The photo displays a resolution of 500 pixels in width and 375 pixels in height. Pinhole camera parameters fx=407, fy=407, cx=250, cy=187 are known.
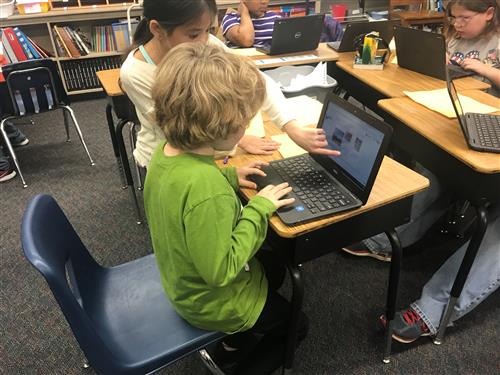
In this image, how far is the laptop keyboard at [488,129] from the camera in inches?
49.9

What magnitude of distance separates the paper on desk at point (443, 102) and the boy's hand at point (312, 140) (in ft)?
2.04

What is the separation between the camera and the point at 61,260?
950 millimetres

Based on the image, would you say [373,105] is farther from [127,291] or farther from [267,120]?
[127,291]

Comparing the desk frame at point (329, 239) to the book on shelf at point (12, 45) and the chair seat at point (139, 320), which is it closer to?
the chair seat at point (139, 320)

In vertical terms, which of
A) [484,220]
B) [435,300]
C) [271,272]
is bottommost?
[435,300]

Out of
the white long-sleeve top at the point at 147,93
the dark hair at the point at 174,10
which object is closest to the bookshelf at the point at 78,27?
the white long-sleeve top at the point at 147,93

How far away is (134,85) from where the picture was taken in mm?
1391

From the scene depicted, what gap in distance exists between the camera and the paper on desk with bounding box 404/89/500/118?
1.52 metres

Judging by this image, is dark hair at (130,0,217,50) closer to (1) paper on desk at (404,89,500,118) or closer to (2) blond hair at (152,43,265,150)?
(2) blond hair at (152,43,265,150)

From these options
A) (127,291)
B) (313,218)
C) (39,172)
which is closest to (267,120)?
(313,218)

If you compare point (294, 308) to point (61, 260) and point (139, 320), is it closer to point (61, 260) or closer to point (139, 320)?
point (139, 320)

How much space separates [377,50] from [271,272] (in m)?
1.45

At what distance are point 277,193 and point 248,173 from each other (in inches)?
6.1

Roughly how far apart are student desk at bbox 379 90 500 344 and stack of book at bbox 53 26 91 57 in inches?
121
